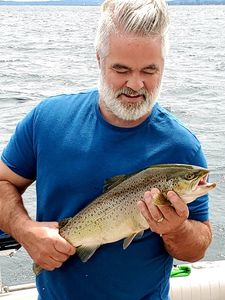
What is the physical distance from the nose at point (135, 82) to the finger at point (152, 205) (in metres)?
0.44

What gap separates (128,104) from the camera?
2621 mm

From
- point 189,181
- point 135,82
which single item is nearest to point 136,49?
point 135,82

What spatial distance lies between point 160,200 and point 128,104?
1.50ft

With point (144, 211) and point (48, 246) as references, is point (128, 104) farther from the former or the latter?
point (48, 246)

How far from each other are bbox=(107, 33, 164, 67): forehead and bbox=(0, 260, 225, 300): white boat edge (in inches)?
95.6

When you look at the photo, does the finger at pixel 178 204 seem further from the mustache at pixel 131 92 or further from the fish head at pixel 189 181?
the mustache at pixel 131 92

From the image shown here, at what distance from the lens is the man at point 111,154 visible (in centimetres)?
259

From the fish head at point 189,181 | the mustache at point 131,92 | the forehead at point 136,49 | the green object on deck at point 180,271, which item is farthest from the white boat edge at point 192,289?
the forehead at point 136,49

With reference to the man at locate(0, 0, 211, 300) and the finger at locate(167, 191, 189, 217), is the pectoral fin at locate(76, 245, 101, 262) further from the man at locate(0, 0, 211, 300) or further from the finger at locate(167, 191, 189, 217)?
the finger at locate(167, 191, 189, 217)

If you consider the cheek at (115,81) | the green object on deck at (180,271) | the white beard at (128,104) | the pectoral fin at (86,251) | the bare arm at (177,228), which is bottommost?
the green object on deck at (180,271)

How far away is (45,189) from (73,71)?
61.7 ft

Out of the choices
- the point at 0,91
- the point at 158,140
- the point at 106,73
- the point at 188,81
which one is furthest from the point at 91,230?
the point at 188,81

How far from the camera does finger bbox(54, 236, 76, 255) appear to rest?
2.68 metres

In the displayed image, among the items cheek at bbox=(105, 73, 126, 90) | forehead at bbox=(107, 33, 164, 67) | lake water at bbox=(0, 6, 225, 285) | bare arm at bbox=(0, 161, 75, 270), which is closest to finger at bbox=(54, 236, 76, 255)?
bare arm at bbox=(0, 161, 75, 270)
